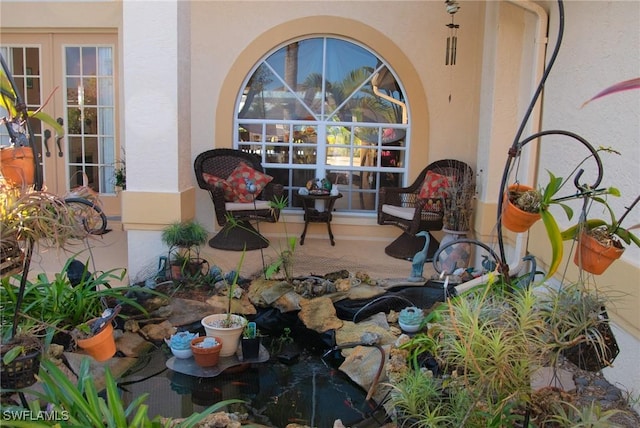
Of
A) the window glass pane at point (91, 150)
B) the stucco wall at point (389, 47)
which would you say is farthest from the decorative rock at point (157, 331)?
the window glass pane at point (91, 150)

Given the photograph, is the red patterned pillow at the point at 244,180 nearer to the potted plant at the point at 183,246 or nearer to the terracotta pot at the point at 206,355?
the potted plant at the point at 183,246

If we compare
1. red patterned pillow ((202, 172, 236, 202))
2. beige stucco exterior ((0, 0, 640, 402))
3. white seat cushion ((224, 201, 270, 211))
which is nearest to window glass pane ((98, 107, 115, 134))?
beige stucco exterior ((0, 0, 640, 402))

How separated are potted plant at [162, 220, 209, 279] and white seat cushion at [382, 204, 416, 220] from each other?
202cm

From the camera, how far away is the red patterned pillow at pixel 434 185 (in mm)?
5552

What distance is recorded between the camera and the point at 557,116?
3896 mm

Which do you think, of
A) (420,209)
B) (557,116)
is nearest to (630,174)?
(557,116)

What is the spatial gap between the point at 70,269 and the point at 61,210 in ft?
5.42

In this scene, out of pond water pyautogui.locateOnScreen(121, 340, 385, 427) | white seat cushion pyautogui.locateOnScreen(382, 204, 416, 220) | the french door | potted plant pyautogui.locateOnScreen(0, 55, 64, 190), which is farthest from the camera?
the french door

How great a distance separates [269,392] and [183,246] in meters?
1.90

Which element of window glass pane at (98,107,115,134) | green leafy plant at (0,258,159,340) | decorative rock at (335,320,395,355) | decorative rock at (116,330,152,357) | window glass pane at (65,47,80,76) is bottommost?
decorative rock at (116,330,152,357)

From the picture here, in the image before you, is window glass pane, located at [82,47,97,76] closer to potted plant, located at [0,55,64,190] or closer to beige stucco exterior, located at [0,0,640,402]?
beige stucco exterior, located at [0,0,640,402]

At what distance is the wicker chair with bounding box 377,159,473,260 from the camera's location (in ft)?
17.3

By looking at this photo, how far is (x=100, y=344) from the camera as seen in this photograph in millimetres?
2654

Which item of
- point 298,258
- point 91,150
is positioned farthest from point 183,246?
point 91,150
